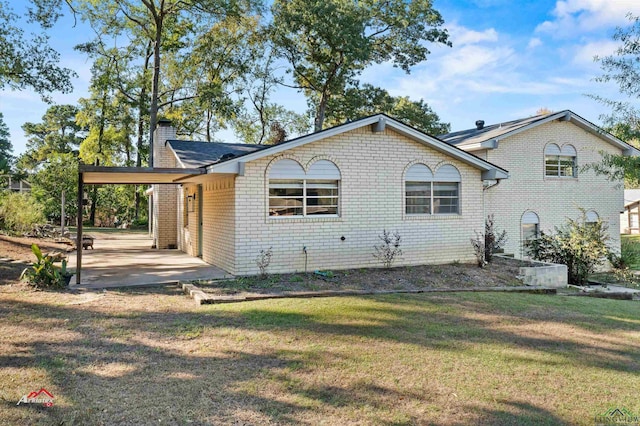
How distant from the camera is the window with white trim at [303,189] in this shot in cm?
1049

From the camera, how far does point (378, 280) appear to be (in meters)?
10.0

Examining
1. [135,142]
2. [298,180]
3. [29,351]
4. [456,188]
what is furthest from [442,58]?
[29,351]

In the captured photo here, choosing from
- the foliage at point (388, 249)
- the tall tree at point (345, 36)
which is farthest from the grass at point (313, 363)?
the tall tree at point (345, 36)

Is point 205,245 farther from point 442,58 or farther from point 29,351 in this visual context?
point 442,58

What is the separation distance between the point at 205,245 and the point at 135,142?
30.6 m

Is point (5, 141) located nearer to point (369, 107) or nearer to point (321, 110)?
point (321, 110)

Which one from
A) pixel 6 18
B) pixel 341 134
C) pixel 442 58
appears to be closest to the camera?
pixel 341 134

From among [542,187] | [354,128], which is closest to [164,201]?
[354,128]

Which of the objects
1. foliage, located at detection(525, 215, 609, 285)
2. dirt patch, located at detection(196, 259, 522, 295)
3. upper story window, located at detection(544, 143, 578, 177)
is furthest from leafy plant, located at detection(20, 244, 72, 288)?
upper story window, located at detection(544, 143, 578, 177)

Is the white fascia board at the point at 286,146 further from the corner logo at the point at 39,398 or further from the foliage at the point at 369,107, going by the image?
the foliage at the point at 369,107

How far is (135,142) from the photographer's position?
3944 cm

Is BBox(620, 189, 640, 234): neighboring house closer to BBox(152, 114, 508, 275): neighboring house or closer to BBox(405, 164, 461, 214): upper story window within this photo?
BBox(152, 114, 508, 275): neighboring house

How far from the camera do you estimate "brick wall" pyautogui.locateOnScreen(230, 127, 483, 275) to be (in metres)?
10.2

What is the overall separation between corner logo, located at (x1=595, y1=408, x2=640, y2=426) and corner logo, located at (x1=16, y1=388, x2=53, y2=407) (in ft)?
15.7
